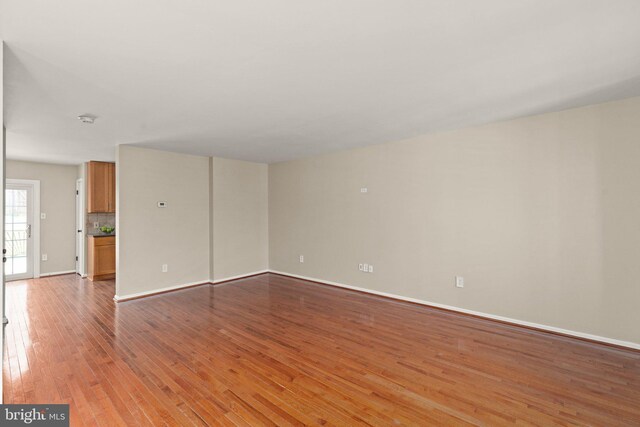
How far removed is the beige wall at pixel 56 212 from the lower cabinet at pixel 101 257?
0.95 m

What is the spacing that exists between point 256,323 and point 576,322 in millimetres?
3597

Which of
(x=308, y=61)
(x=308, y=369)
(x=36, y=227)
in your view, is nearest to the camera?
(x=308, y=61)

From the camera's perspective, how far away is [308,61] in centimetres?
211

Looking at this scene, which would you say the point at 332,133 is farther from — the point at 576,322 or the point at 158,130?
the point at 576,322

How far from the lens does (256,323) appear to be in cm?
363

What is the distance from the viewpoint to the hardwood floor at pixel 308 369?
2016 mm

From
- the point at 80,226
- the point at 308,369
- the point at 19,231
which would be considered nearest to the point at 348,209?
the point at 308,369

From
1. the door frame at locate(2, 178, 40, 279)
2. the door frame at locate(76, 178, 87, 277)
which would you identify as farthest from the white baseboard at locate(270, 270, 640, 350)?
the door frame at locate(2, 178, 40, 279)

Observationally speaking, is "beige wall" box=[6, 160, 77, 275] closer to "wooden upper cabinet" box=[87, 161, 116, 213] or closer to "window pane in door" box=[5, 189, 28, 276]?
"window pane in door" box=[5, 189, 28, 276]

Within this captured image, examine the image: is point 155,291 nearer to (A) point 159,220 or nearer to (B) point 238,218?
(A) point 159,220

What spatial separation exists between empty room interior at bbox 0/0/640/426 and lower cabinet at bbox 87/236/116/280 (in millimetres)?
283

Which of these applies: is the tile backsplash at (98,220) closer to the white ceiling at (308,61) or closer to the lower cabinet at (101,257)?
the lower cabinet at (101,257)

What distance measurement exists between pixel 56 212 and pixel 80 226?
23.8 inches

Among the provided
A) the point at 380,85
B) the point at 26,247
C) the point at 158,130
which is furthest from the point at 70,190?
the point at 380,85
